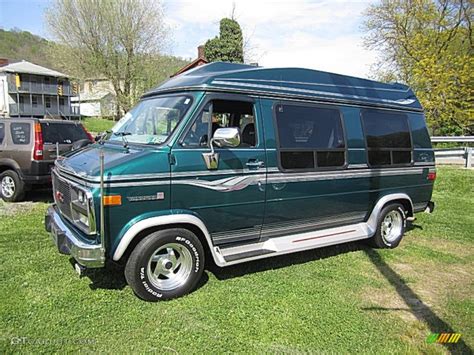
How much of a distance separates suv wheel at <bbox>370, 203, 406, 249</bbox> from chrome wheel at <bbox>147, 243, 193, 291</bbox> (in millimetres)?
3391

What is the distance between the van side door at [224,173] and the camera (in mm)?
4242

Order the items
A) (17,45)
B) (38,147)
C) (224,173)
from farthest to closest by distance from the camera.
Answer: (17,45) → (38,147) → (224,173)

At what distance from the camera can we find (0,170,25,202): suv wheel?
8477mm

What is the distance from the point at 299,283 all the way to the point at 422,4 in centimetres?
2520

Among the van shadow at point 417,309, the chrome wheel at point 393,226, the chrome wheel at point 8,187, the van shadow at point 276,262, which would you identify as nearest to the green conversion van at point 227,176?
the chrome wheel at point 393,226

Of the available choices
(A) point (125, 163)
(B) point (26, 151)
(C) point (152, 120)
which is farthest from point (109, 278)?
(B) point (26, 151)

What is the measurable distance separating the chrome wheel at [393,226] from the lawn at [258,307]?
17.9 inches

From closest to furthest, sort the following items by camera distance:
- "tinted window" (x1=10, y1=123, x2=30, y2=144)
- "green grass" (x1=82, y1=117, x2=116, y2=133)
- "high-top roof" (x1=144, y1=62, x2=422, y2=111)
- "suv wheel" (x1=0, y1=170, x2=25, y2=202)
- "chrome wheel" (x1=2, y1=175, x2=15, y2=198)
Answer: "high-top roof" (x1=144, y1=62, x2=422, y2=111) → "tinted window" (x1=10, y1=123, x2=30, y2=144) → "suv wheel" (x1=0, y1=170, x2=25, y2=202) → "chrome wheel" (x1=2, y1=175, x2=15, y2=198) → "green grass" (x1=82, y1=117, x2=116, y2=133)

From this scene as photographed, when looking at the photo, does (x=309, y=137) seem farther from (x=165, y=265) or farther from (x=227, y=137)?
(x=165, y=265)

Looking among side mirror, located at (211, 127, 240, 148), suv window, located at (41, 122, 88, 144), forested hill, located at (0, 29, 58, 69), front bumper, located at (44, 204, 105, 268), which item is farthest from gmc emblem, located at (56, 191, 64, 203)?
forested hill, located at (0, 29, 58, 69)

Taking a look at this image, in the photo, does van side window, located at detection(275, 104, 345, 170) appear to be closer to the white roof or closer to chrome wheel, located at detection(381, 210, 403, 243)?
chrome wheel, located at detection(381, 210, 403, 243)

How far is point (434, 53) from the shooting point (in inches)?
901

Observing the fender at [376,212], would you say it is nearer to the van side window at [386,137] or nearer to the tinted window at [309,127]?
Answer: the van side window at [386,137]

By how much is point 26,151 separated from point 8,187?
1079mm
